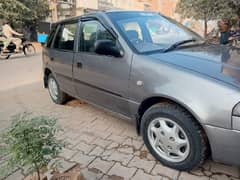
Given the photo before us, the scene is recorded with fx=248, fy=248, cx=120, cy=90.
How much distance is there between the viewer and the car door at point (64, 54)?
373 centimetres

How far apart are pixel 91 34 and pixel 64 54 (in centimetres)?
67

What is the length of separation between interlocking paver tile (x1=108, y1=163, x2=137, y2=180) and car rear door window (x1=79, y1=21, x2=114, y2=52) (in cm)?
148

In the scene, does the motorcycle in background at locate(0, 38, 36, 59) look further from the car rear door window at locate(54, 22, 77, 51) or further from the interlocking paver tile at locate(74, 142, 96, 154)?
the interlocking paver tile at locate(74, 142, 96, 154)

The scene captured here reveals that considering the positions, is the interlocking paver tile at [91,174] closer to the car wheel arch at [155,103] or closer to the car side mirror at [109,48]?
the car wheel arch at [155,103]

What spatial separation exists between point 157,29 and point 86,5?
19.5 metres

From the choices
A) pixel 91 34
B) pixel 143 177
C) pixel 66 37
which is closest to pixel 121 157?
pixel 143 177

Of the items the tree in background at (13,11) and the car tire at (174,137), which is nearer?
the car tire at (174,137)

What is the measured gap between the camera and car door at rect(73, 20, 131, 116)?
2799 mm

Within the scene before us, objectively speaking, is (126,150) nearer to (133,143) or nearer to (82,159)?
(133,143)

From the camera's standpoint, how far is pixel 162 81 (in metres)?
2.35

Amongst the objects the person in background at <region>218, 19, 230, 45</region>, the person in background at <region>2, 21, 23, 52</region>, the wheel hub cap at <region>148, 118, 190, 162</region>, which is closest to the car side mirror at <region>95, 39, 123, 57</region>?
the wheel hub cap at <region>148, 118, 190, 162</region>

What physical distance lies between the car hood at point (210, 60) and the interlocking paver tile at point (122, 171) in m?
1.16

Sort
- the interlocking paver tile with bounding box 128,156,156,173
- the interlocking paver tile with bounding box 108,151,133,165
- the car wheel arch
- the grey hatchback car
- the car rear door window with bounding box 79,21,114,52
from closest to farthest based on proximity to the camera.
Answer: the grey hatchback car
the car wheel arch
the interlocking paver tile with bounding box 128,156,156,173
the interlocking paver tile with bounding box 108,151,133,165
the car rear door window with bounding box 79,21,114,52

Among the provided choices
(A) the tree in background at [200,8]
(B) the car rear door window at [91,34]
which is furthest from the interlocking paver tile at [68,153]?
(A) the tree in background at [200,8]
